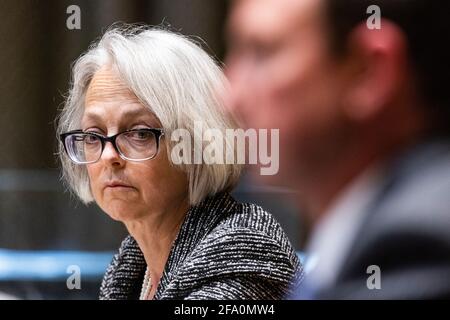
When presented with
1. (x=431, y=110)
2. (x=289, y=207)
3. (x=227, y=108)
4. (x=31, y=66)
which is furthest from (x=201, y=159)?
(x=431, y=110)

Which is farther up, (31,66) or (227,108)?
(31,66)

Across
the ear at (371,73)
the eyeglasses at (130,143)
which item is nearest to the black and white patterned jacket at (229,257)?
the eyeglasses at (130,143)

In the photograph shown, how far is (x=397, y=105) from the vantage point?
3.31 feet

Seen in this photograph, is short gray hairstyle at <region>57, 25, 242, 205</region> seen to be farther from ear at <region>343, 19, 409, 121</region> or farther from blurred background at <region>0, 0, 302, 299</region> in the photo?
ear at <region>343, 19, 409, 121</region>

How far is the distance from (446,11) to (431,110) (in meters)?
0.28

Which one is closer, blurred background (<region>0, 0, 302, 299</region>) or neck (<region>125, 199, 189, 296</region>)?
neck (<region>125, 199, 189, 296</region>)

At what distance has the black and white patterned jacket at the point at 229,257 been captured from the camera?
162cm

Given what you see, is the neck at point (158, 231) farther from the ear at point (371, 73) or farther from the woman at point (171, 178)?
the ear at point (371, 73)

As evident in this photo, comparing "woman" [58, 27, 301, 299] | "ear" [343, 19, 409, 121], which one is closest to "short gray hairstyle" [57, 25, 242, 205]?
"woman" [58, 27, 301, 299]

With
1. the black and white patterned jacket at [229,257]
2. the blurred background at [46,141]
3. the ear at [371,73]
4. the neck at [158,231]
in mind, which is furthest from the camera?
the blurred background at [46,141]

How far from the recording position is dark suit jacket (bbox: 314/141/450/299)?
33.4 inches

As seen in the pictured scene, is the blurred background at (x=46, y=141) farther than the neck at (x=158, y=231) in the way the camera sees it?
Yes

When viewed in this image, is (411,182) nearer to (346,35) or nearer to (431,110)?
(431,110)

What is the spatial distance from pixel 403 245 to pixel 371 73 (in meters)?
0.36
